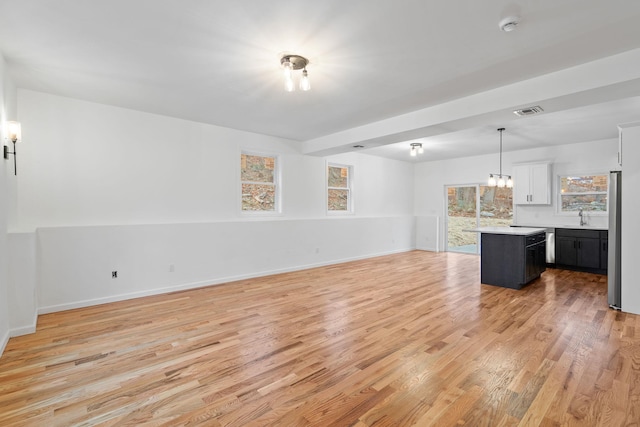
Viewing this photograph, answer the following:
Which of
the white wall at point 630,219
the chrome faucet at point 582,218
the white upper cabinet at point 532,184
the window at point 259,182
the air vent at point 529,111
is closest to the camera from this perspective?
the air vent at point 529,111

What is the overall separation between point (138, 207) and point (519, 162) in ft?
26.7

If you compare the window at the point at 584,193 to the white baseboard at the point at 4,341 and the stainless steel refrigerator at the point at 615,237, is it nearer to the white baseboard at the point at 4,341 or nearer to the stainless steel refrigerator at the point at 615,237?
the stainless steel refrigerator at the point at 615,237

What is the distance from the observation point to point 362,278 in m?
5.51

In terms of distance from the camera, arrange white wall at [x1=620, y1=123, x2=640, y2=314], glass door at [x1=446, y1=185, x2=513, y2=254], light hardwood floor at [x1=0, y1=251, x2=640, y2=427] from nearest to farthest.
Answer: light hardwood floor at [x1=0, y1=251, x2=640, y2=427]
white wall at [x1=620, y1=123, x2=640, y2=314]
glass door at [x1=446, y1=185, x2=513, y2=254]

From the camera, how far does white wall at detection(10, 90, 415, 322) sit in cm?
372

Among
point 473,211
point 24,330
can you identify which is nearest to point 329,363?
point 24,330

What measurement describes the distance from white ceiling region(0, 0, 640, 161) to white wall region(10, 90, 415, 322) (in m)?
0.53

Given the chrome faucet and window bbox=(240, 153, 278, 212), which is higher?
window bbox=(240, 153, 278, 212)

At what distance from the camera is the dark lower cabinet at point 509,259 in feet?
15.4

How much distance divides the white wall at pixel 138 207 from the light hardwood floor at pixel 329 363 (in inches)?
20.5

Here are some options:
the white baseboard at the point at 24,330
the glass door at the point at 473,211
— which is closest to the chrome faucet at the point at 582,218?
the glass door at the point at 473,211

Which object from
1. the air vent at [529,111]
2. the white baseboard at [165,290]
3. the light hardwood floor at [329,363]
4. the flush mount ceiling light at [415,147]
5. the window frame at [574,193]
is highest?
the flush mount ceiling light at [415,147]

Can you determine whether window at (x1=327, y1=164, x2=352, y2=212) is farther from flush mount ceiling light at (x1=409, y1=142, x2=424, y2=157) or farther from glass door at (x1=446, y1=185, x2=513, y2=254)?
glass door at (x1=446, y1=185, x2=513, y2=254)

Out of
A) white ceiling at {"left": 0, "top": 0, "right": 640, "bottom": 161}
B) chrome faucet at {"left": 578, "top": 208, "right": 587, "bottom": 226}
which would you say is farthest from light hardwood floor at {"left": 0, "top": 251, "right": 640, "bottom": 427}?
chrome faucet at {"left": 578, "top": 208, "right": 587, "bottom": 226}
